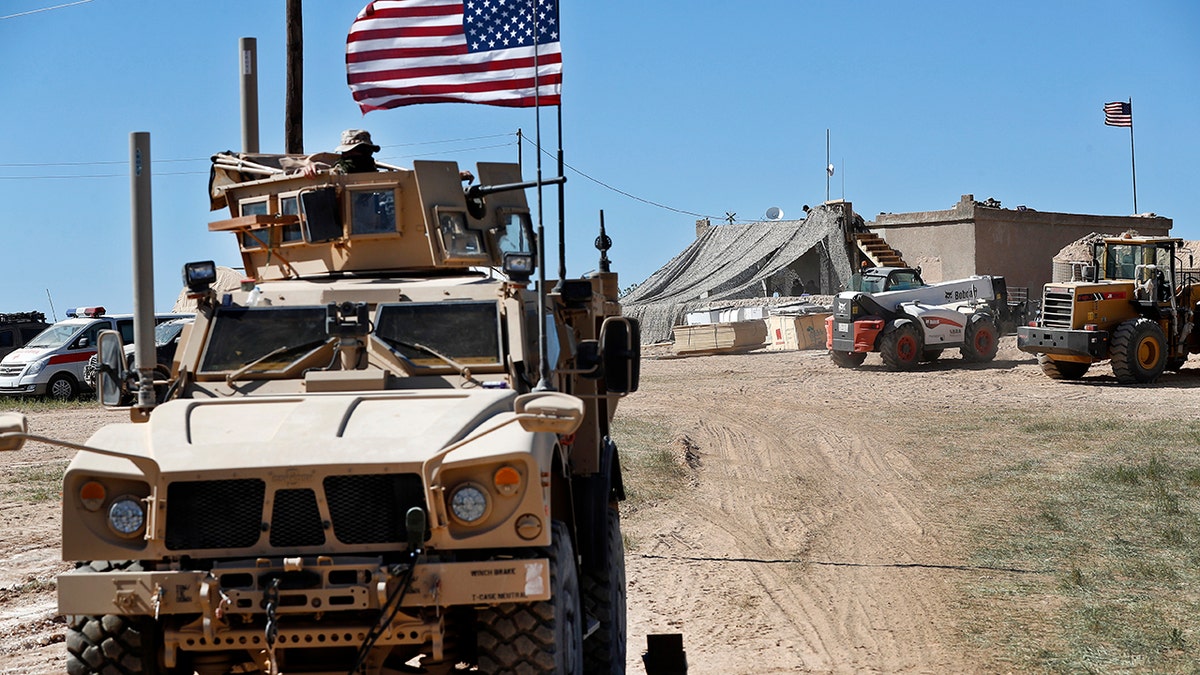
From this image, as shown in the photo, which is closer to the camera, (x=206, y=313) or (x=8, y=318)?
(x=206, y=313)

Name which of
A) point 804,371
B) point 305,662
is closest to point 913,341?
point 804,371

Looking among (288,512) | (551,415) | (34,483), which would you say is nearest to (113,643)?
(288,512)

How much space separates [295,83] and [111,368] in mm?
9761

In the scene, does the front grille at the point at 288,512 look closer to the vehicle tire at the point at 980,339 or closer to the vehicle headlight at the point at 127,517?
the vehicle headlight at the point at 127,517

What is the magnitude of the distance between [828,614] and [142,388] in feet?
15.6

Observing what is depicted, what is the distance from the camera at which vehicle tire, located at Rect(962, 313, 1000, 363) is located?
29.4 meters

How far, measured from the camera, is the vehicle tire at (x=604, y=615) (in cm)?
698

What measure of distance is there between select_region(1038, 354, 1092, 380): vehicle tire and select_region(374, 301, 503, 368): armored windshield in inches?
825

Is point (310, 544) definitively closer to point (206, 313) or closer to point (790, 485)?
point (206, 313)

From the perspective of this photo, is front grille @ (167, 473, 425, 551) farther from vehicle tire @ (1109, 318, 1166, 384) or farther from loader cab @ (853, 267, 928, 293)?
loader cab @ (853, 267, 928, 293)

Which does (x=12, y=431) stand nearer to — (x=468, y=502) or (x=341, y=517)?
(x=341, y=517)

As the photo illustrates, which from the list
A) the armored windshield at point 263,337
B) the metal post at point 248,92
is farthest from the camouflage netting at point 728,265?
the armored windshield at point 263,337

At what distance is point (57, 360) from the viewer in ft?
86.5

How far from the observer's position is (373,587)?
5410mm
